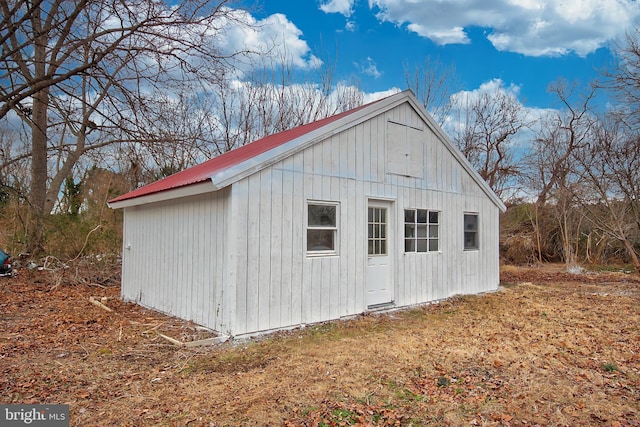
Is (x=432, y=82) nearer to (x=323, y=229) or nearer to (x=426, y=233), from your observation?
(x=426, y=233)

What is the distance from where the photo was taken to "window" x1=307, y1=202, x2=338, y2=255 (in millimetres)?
6805

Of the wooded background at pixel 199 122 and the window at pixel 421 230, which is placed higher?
the wooded background at pixel 199 122

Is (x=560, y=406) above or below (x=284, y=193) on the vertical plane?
below

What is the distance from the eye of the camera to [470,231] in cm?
1041

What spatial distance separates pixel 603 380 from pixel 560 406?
1080mm

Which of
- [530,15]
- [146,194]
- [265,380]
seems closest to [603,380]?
[265,380]

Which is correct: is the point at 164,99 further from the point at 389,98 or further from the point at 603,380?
the point at 603,380

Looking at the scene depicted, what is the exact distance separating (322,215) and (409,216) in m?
2.53

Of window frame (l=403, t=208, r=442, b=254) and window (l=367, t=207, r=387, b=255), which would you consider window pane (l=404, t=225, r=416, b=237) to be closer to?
window frame (l=403, t=208, r=442, b=254)

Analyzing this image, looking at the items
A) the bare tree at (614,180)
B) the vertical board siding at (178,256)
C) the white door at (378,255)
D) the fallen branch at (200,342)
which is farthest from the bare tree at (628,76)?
the fallen branch at (200,342)

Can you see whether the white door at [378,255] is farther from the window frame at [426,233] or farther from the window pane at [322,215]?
the window pane at [322,215]

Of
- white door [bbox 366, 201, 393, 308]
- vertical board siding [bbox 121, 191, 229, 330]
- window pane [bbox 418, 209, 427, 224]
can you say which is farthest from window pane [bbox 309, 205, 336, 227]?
window pane [bbox 418, 209, 427, 224]

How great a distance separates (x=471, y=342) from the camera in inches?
235

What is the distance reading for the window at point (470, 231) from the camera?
10281mm
